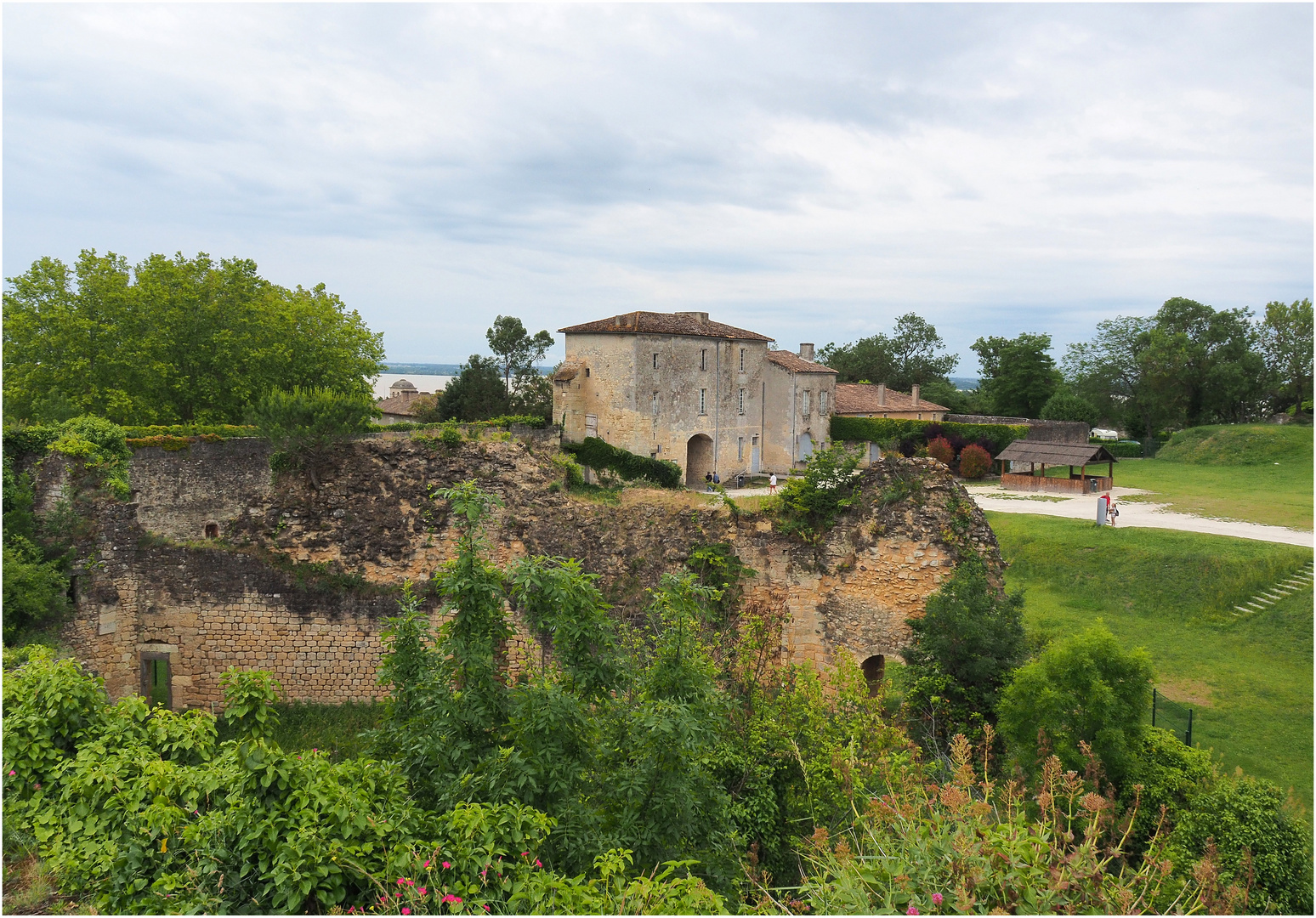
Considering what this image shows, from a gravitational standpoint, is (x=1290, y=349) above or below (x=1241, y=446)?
above

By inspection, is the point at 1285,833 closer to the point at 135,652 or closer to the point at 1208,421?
the point at 135,652

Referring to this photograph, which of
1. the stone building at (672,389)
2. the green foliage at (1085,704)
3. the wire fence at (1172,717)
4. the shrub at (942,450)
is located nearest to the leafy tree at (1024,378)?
the shrub at (942,450)

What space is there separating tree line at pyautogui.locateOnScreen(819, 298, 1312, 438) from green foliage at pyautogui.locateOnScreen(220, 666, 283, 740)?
5663cm

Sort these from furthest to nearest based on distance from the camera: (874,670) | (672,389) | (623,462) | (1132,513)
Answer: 1. (672,389)
2. (623,462)
3. (1132,513)
4. (874,670)

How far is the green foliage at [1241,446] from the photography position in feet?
136

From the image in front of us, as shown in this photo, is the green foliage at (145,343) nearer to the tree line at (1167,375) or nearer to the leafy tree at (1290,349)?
the tree line at (1167,375)

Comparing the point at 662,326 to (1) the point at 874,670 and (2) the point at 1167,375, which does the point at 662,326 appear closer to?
(1) the point at 874,670

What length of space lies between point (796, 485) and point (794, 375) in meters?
26.5

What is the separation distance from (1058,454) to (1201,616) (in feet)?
54.6

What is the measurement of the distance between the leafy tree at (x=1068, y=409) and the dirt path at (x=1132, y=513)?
774 inches

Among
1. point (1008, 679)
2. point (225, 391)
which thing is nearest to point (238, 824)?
point (1008, 679)

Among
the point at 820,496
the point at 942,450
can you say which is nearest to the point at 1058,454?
the point at 942,450

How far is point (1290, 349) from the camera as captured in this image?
5088 cm

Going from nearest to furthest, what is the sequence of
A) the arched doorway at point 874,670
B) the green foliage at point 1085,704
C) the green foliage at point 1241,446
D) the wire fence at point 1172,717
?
the green foliage at point 1085,704, the wire fence at point 1172,717, the arched doorway at point 874,670, the green foliage at point 1241,446
